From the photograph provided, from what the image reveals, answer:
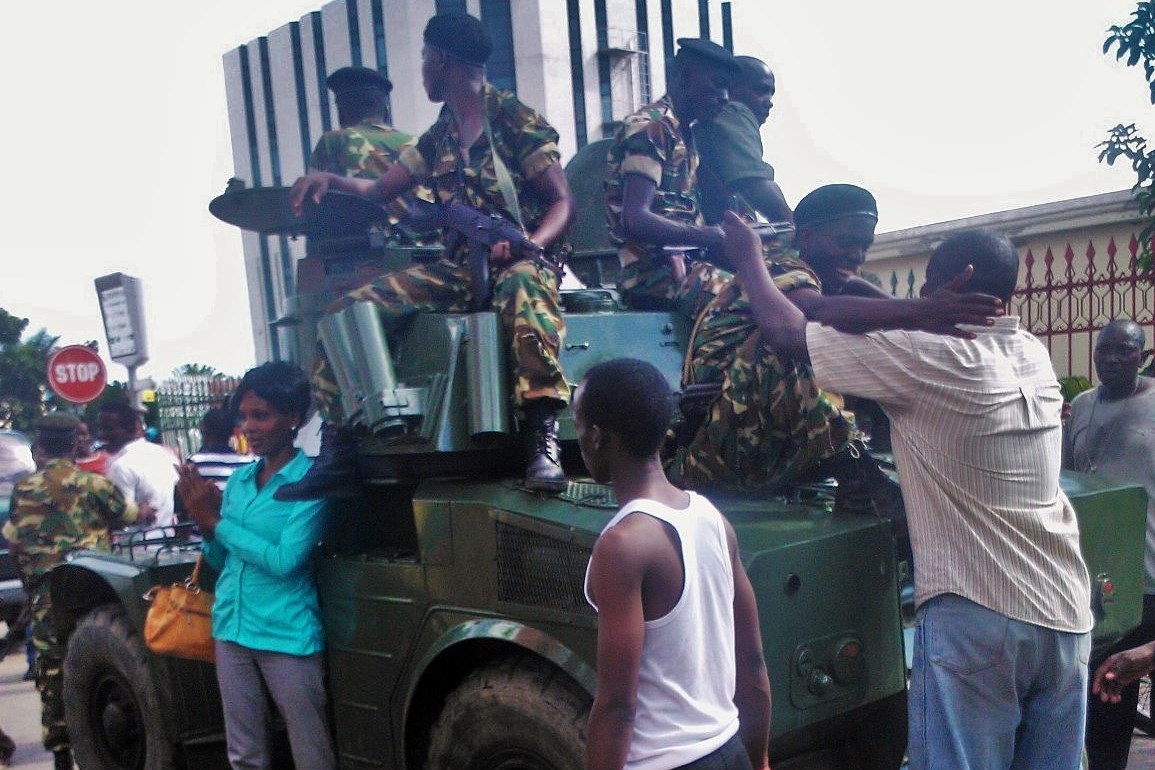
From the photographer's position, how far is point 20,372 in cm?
2848

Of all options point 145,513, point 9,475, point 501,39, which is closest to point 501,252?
point 145,513

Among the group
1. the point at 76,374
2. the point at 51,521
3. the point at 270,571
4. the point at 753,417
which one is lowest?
the point at 51,521

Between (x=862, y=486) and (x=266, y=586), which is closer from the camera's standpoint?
(x=862, y=486)

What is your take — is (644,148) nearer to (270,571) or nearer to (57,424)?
(270,571)

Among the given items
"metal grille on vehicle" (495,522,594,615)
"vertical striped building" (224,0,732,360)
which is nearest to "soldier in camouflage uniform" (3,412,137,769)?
"metal grille on vehicle" (495,522,594,615)

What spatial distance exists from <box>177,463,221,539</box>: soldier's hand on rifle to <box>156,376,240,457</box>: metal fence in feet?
40.7

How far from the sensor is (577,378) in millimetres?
4188

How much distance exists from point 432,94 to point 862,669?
2.59 meters

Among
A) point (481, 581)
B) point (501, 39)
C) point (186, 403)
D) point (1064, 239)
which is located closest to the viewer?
point (481, 581)

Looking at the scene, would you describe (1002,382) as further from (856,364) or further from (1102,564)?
(1102,564)

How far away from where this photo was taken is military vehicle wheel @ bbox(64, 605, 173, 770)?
475cm

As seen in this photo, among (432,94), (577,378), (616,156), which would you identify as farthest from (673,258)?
(432,94)

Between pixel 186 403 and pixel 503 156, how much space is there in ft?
43.0

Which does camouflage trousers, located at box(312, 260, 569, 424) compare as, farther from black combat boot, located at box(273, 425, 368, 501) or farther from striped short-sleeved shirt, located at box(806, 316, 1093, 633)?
striped short-sleeved shirt, located at box(806, 316, 1093, 633)
